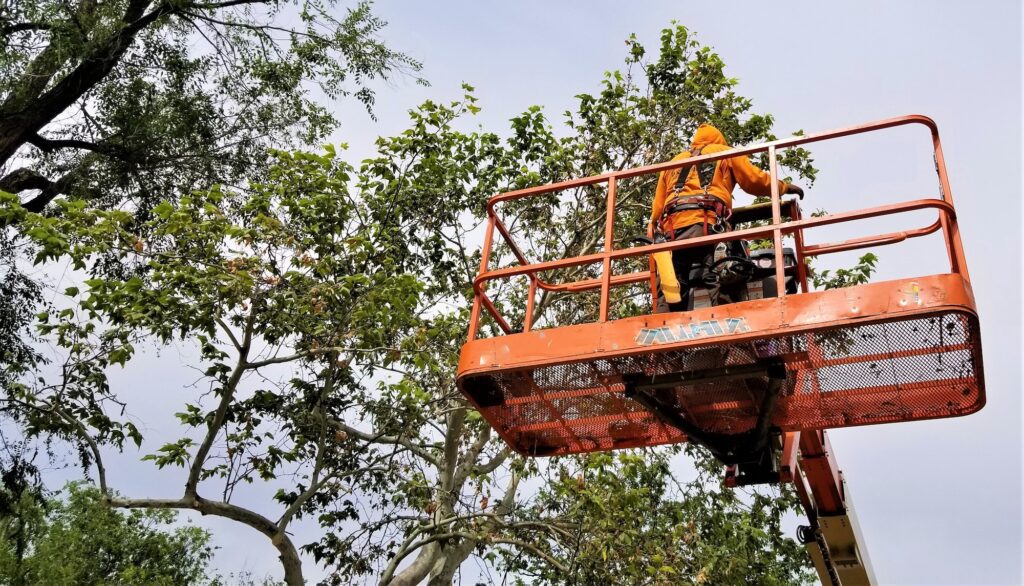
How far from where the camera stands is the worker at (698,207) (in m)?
5.85

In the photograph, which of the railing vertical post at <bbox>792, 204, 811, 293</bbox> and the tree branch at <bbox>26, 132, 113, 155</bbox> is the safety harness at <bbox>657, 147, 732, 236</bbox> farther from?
the tree branch at <bbox>26, 132, 113, 155</bbox>

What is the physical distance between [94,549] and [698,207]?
26.7 m

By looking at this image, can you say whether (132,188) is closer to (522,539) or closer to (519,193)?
(522,539)

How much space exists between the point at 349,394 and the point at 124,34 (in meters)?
5.77

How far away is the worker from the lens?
5848 mm

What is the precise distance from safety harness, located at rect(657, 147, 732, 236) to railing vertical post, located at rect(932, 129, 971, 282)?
4.21 feet

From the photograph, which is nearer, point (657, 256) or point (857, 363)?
point (857, 363)

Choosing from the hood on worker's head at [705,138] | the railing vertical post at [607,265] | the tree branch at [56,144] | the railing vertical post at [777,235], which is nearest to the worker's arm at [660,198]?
the hood on worker's head at [705,138]

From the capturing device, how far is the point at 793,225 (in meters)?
5.34

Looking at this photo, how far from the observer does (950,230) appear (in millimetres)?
5176

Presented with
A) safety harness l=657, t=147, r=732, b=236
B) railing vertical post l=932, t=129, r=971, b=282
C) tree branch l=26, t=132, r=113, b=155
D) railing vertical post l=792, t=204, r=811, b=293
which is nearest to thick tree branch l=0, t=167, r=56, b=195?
tree branch l=26, t=132, r=113, b=155

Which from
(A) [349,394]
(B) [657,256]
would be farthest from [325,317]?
(B) [657,256]

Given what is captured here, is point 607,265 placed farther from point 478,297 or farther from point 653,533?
point 653,533

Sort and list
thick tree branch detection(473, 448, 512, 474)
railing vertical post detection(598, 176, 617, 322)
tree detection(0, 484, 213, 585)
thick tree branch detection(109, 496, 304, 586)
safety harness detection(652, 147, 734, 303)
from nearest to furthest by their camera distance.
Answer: railing vertical post detection(598, 176, 617, 322) < safety harness detection(652, 147, 734, 303) < thick tree branch detection(109, 496, 304, 586) < thick tree branch detection(473, 448, 512, 474) < tree detection(0, 484, 213, 585)
